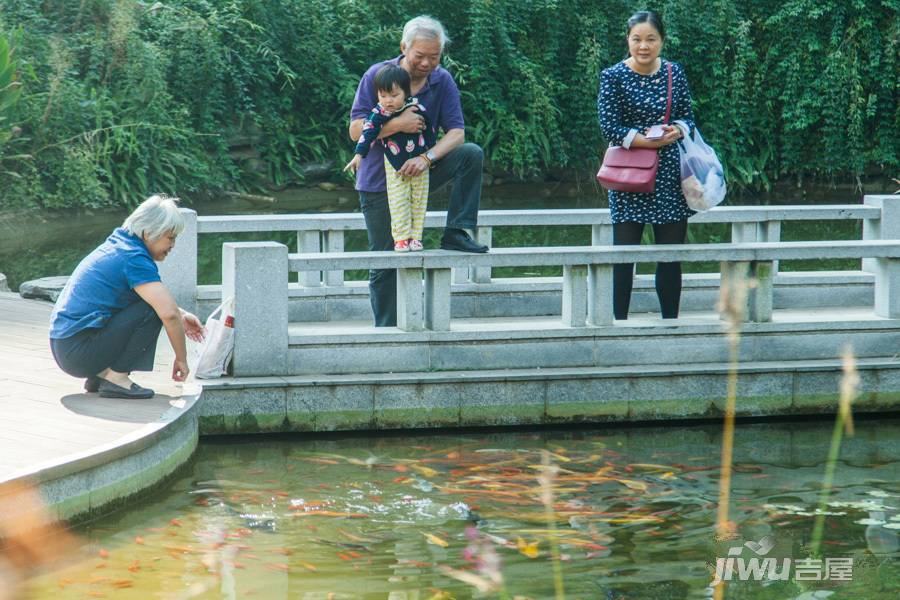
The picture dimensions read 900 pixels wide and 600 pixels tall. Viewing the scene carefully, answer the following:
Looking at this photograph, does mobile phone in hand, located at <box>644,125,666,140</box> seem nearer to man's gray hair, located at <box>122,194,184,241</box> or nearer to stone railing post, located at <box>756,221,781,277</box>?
stone railing post, located at <box>756,221,781,277</box>

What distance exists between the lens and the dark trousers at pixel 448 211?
7.93 m

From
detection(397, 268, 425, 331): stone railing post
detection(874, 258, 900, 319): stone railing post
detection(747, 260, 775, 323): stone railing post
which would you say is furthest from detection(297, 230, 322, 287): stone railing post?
detection(874, 258, 900, 319): stone railing post

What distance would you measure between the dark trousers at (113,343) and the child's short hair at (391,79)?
6.07 ft

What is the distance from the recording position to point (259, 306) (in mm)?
7402

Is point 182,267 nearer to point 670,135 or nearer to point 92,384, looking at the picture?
point 92,384

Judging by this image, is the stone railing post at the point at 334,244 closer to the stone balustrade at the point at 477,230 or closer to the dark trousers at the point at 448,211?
the stone balustrade at the point at 477,230

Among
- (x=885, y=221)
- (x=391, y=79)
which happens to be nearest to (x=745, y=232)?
(x=885, y=221)

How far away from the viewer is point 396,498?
21.1 ft

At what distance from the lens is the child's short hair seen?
24.7ft

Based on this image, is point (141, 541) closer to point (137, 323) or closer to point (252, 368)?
point (137, 323)

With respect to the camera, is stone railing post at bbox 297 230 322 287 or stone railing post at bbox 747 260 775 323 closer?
stone railing post at bbox 747 260 775 323

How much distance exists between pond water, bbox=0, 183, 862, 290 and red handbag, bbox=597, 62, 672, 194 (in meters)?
4.98

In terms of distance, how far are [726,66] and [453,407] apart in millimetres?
16845

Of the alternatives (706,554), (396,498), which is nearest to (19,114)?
(396,498)
